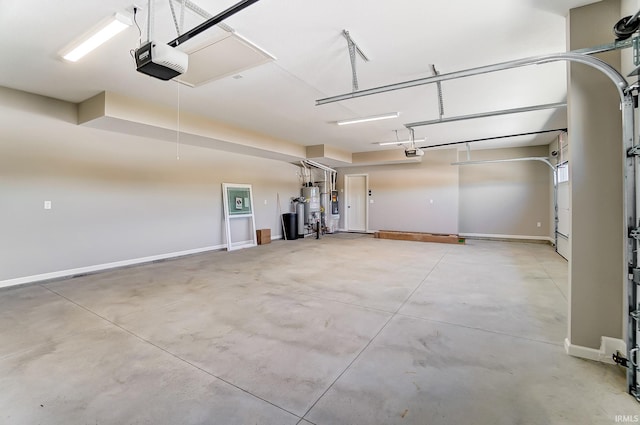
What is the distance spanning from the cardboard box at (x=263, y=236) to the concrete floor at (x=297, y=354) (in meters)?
3.62

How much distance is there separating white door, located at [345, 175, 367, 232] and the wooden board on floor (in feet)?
4.22

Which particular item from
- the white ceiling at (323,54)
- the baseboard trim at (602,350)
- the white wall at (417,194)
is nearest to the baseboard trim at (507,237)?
the white wall at (417,194)

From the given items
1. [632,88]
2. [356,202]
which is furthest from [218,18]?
[356,202]

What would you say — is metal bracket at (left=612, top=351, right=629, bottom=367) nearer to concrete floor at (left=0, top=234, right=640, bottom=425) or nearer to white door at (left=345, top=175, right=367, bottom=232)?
concrete floor at (left=0, top=234, right=640, bottom=425)

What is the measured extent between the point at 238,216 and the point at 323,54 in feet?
17.7

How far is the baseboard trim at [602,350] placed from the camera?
7.01ft

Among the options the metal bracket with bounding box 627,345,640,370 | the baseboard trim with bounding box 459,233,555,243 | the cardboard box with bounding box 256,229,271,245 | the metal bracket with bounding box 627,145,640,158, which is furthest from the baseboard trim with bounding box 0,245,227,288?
the baseboard trim with bounding box 459,233,555,243

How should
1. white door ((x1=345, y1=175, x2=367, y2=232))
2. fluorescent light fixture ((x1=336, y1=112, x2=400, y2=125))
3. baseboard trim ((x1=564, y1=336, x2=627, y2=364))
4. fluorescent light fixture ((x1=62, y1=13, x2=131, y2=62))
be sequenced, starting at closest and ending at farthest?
baseboard trim ((x1=564, y1=336, x2=627, y2=364)), fluorescent light fixture ((x1=62, y1=13, x2=131, y2=62)), fluorescent light fixture ((x1=336, y1=112, x2=400, y2=125)), white door ((x1=345, y1=175, x2=367, y2=232))

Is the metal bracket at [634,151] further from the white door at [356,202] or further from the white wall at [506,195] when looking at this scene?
the white door at [356,202]

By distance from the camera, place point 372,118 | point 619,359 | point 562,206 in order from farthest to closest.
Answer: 1. point 562,206
2. point 372,118
3. point 619,359

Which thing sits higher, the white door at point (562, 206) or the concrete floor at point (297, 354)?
the white door at point (562, 206)

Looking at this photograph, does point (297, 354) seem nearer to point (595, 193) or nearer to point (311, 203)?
point (595, 193)

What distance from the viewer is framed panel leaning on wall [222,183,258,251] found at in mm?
7332

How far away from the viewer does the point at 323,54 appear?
10.3ft
